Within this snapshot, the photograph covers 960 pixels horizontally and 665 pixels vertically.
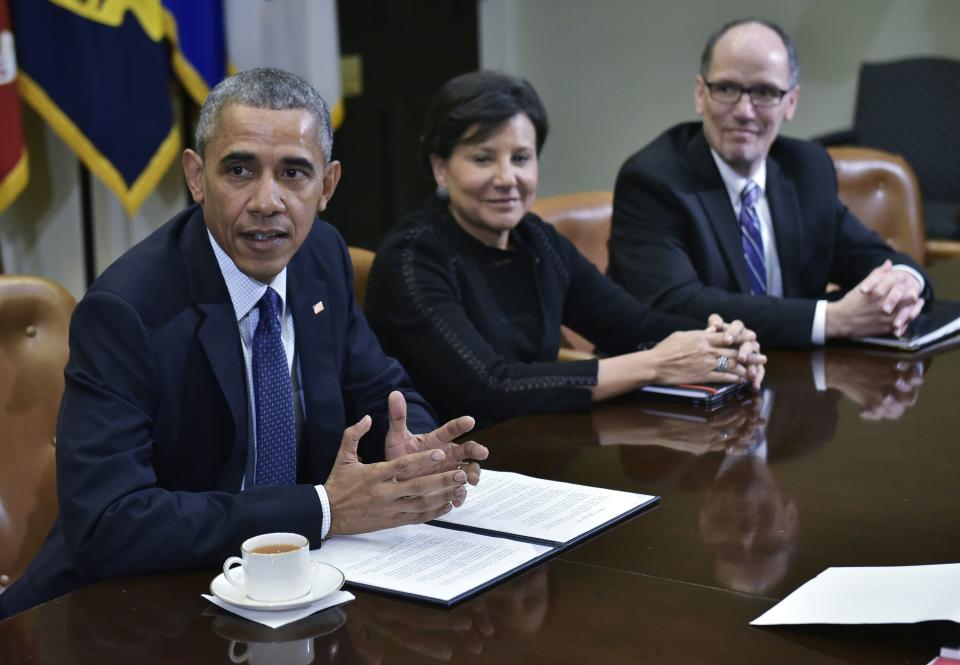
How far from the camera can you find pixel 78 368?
1603 millimetres

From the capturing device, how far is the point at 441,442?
172cm

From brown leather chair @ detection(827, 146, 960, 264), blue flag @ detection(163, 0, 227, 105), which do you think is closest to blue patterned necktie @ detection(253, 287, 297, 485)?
blue flag @ detection(163, 0, 227, 105)

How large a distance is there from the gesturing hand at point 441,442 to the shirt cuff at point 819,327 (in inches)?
46.7

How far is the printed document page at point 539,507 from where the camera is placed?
1.57 metres

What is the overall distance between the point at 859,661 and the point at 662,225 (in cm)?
198

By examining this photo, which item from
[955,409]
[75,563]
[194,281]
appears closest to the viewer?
[75,563]

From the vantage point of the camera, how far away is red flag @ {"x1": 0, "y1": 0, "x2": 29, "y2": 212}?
11.2ft

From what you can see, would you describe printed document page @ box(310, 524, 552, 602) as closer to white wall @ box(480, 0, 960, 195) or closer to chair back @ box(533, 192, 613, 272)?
chair back @ box(533, 192, 613, 272)

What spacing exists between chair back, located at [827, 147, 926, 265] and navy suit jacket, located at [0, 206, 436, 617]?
98.0 inches

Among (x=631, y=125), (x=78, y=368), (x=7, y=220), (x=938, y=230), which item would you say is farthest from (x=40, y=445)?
(x=631, y=125)

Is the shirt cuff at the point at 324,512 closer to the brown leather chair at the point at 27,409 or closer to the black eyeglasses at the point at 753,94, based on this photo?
the brown leather chair at the point at 27,409

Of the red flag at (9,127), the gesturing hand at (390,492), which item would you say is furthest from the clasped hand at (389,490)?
the red flag at (9,127)

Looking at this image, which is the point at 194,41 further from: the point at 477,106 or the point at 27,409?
the point at 27,409

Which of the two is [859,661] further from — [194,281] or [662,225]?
[662,225]
